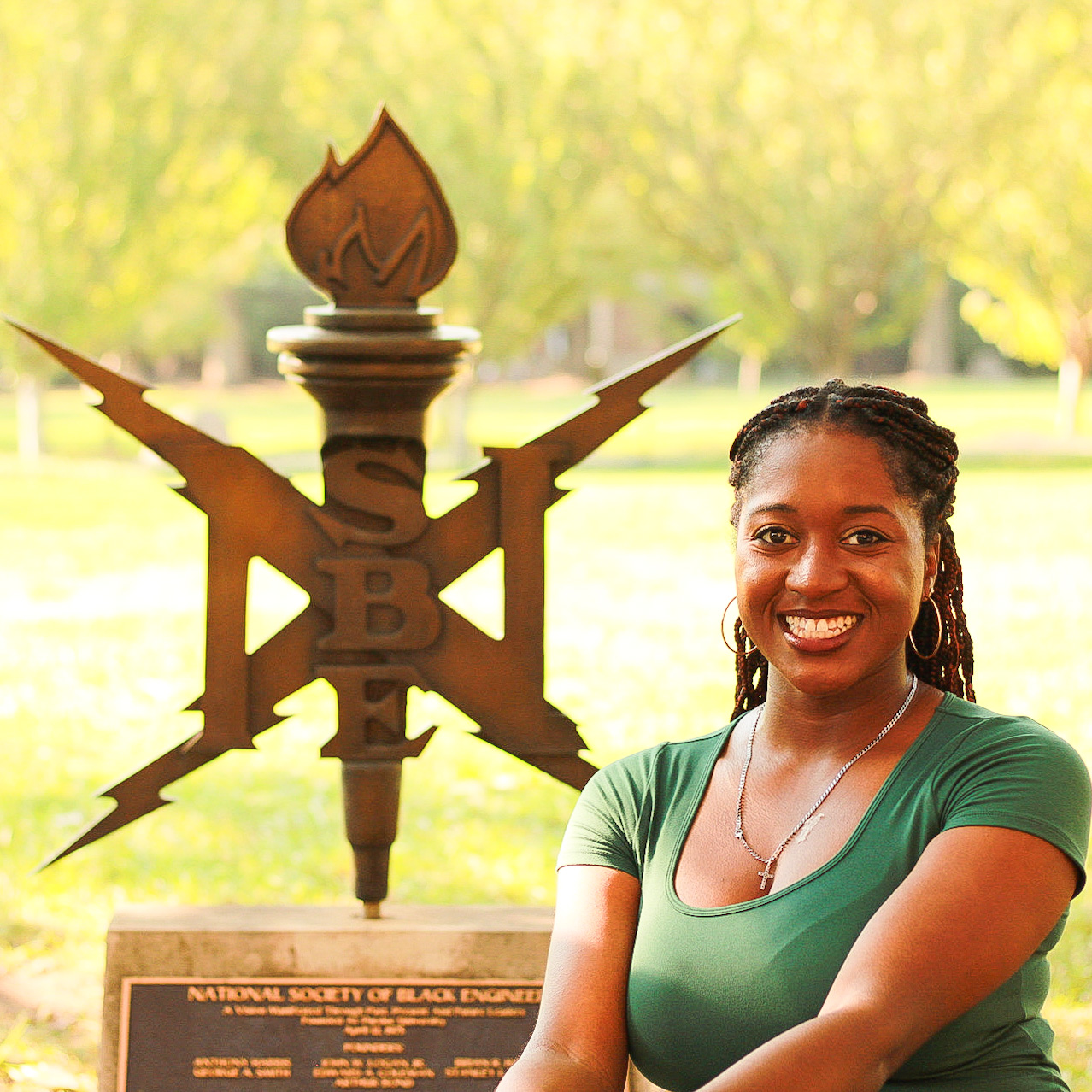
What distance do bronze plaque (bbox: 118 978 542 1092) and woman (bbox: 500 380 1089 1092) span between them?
779 millimetres

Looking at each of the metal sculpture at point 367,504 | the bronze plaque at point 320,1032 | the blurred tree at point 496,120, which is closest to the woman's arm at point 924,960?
the bronze plaque at point 320,1032

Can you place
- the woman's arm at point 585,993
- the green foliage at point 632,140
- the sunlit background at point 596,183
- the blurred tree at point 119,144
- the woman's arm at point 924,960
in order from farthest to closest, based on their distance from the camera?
the green foliage at point 632,140 < the blurred tree at point 119,144 < the sunlit background at point 596,183 < the woman's arm at point 585,993 < the woman's arm at point 924,960

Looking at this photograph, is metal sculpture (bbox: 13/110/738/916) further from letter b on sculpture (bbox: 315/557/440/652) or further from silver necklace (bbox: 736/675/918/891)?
silver necklace (bbox: 736/675/918/891)

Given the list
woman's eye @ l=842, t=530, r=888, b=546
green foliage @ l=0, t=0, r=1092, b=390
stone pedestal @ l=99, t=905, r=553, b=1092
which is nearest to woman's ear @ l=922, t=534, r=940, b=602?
woman's eye @ l=842, t=530, r=888, b=546

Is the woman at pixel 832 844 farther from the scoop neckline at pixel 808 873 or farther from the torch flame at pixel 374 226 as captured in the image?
the torch flame at pixel 374 226

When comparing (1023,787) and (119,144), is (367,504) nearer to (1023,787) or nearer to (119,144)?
(1023,787)

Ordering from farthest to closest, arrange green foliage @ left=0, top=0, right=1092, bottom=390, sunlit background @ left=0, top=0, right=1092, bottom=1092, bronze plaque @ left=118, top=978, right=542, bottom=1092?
green foliage @ left=0, top=0, right=1092, bottom=390 → sunlit background @ left=0, top=0, right=1092, bottom=1092 → bronze plaque @ left=118, top=978, right=542, bottom=1092

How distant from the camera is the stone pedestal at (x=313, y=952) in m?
2.97

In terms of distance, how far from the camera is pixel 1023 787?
1930 millimetres

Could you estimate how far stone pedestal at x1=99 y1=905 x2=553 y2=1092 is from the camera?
297cm

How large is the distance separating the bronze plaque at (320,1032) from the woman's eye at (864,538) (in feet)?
4.10

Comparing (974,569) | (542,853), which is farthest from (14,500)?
(542,853)

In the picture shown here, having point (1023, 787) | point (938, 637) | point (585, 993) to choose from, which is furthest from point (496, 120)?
point (1023, 787)

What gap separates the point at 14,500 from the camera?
1516 cm
